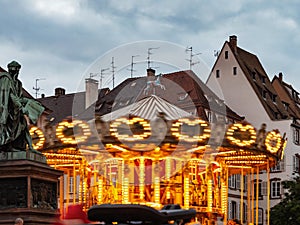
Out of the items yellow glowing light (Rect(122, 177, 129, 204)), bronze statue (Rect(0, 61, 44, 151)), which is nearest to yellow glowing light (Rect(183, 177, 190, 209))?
yellow glowing light (Rect(122, 177, 129, 204))

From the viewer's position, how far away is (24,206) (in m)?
20.2

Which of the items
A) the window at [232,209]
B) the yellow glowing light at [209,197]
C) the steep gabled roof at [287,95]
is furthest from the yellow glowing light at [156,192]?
the steep gabled roof at [287,95]

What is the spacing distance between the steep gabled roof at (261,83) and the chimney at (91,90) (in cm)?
1171

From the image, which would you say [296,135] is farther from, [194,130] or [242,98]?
[194,130]

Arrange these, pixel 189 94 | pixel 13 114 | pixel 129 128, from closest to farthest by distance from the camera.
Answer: pixel 13 114
pixel 129 128
pixel 189 94

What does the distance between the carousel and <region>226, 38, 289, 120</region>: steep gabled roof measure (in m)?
41.8

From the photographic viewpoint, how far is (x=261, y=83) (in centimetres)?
7256

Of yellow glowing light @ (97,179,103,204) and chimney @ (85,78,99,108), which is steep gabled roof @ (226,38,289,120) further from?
yellow glowing light @ (97,179,103,204)

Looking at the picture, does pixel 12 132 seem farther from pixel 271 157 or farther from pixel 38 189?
pixel 271 157

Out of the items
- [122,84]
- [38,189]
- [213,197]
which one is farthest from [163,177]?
[122,84]

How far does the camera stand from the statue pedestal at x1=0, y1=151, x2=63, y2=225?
66.0 feet

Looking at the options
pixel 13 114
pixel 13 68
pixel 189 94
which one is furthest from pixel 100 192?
pixel 189 94

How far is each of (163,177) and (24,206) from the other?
21.7ft

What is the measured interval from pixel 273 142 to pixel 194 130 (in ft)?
10.8
